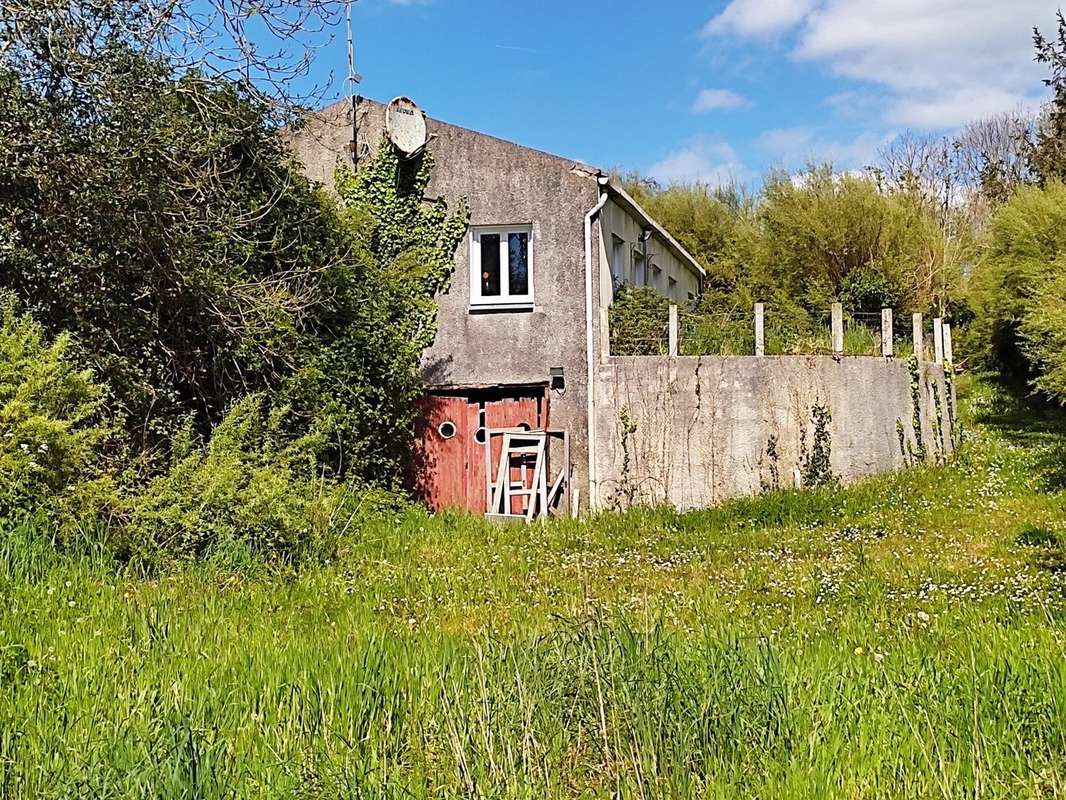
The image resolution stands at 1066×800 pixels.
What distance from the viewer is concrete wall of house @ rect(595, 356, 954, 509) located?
1547cm

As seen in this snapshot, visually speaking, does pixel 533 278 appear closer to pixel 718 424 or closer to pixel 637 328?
pixel 637 328

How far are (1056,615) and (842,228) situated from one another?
799 inches

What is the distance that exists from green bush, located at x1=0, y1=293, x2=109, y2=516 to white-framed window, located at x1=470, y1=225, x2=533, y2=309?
8412 millimetres

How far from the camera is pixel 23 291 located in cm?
1050

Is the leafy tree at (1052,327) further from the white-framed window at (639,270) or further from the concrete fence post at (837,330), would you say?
the white-framed window at (639,270)

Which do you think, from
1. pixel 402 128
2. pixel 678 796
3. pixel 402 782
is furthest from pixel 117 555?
pixel 402 128

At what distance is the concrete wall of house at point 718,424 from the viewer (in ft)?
50.8

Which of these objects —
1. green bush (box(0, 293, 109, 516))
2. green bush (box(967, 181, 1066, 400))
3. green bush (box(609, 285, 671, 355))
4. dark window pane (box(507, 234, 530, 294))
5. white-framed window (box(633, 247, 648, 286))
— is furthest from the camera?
white-framed window (box(633, 247, 648, 286))

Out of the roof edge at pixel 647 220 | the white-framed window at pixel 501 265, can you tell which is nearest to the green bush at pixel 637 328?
the white-framed window at pixel 501 265

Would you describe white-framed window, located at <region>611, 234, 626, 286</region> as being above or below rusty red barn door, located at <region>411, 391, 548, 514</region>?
above

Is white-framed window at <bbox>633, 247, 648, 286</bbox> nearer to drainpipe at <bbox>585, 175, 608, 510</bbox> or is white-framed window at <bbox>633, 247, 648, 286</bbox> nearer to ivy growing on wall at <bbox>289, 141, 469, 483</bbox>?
drainpipe at <bbox>585, 175, 608, 510</bbox>

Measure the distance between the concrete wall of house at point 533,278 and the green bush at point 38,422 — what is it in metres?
8.01

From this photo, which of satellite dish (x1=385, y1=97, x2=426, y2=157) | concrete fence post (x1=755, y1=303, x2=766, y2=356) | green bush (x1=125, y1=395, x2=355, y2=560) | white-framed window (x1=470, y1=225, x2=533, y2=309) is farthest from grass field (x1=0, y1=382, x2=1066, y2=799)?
satellite dish (x1=385, y1=97, x2=426, y2=157)

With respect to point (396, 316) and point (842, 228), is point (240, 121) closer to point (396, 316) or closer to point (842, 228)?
point (396, 316)
